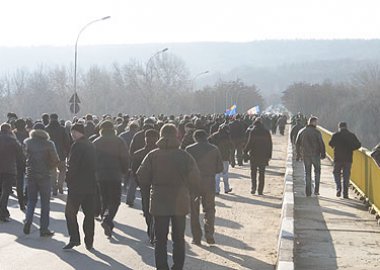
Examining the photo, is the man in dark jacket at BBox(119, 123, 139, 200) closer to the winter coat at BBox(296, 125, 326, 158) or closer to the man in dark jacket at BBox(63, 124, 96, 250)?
the man in dark jacket at BBox(63, 124, 96, 250)

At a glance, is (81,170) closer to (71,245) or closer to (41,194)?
(71,245)

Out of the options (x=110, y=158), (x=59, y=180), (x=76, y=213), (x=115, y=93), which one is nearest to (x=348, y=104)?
(x=115, y=93)

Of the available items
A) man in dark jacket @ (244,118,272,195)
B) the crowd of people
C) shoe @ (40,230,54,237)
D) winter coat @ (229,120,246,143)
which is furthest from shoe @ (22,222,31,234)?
winter coat @ (229,120,246,143)

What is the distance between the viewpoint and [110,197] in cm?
1141

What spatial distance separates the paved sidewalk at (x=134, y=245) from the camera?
946 cm

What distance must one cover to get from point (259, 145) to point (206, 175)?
6564 millimetres

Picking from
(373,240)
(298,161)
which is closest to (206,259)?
(373,240)

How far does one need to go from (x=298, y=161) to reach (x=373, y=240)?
17.8 meters

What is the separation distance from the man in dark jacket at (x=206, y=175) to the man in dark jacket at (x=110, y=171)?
50.3 inches

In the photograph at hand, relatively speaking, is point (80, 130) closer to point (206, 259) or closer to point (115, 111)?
point (206, 259)

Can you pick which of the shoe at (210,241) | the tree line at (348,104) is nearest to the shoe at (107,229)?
the shoe at (210,241)

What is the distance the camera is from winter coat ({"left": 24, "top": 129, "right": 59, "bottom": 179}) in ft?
36.5

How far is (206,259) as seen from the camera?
9961 mm

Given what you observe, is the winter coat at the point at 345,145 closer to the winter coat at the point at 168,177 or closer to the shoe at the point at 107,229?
the shoe at the point at 107,229
